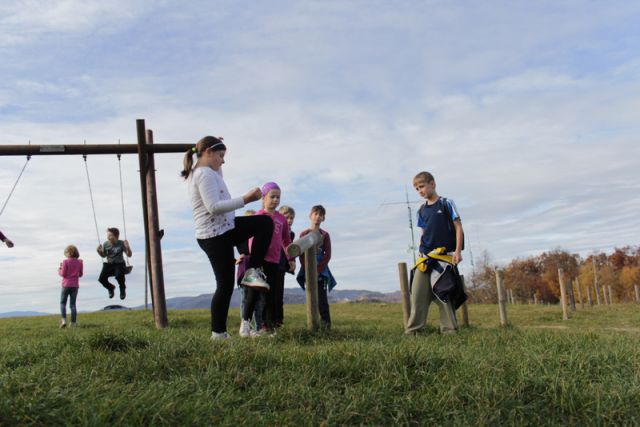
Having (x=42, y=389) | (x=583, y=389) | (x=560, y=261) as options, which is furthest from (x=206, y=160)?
(x=560, y=261)

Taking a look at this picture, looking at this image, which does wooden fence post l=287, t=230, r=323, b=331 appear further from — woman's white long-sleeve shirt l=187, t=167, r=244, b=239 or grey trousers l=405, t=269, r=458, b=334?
grey trousers l=405, t=269, r=458, b=334

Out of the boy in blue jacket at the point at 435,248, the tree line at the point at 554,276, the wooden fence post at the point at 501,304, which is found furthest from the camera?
the tree line at the point at 554,276

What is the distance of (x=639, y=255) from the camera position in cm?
10262

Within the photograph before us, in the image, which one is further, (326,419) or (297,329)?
(297,329)

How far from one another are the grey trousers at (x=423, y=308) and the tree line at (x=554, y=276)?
267ft

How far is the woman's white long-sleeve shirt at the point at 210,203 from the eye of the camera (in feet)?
18.5

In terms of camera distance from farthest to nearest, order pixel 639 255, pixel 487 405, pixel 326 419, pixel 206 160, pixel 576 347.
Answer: pixel 639 255
pixel 206 160
pixel 576 347
pixel 487 405
pixel 326 419

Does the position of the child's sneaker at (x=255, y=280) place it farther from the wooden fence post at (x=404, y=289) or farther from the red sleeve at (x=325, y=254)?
the wooden fence post at (x=404, y=289)

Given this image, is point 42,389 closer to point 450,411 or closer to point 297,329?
point 450,411

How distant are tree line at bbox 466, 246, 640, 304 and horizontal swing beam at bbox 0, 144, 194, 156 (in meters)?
80.0

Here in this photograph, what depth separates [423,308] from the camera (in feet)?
24.8

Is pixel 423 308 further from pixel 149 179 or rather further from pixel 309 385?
pixel 149 179

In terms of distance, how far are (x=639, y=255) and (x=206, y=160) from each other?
4492 inches

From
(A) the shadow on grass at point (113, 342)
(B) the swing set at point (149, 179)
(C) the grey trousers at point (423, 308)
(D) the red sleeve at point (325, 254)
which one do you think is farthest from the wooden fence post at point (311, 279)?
(B) the swing set at point (149, 179)
